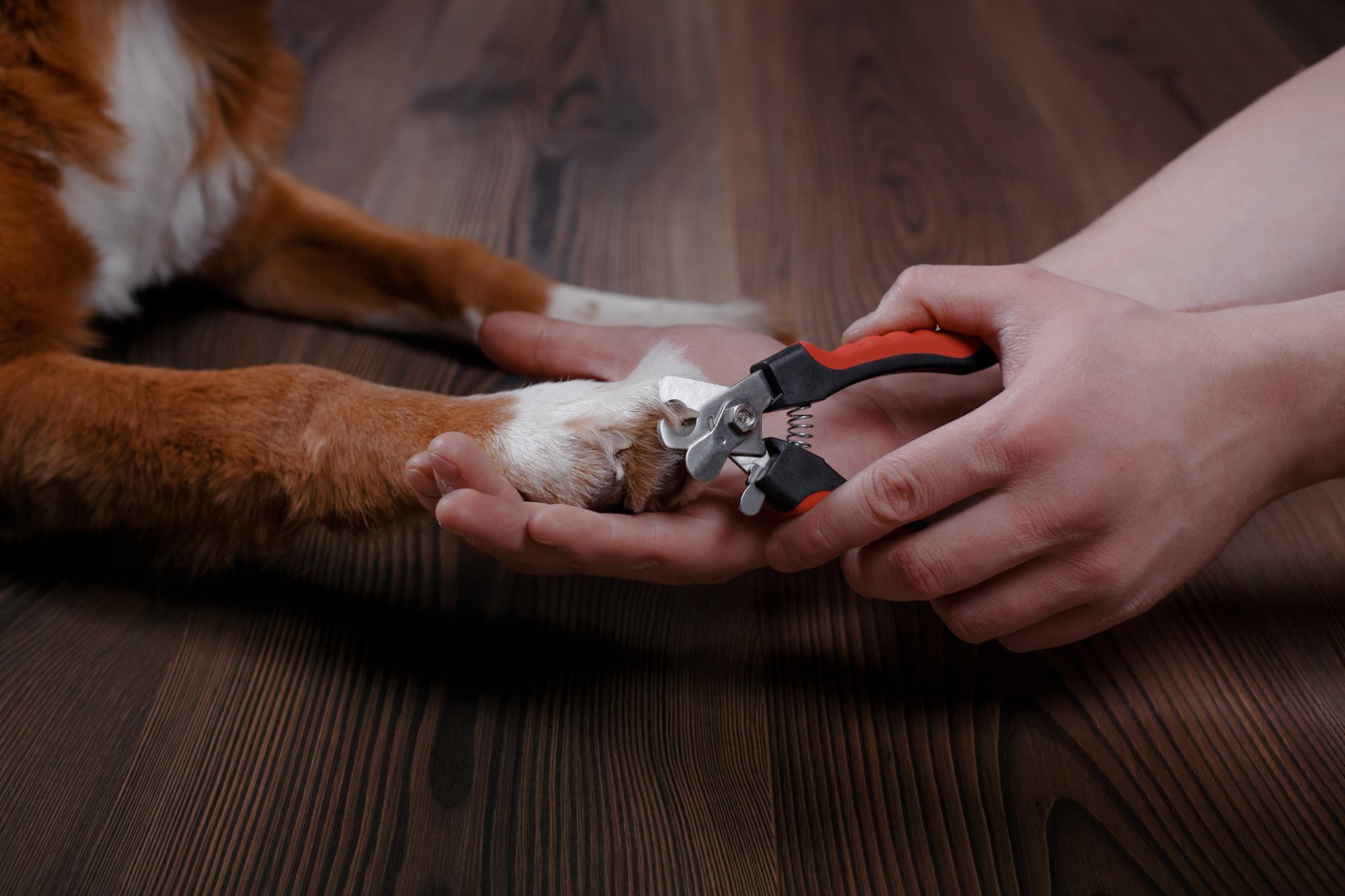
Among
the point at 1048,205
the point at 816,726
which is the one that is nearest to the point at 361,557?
the point at 816,726

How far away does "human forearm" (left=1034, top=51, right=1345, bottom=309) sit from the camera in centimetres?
102

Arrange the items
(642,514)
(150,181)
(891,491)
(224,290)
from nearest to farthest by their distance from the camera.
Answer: (891,491) < (642,514) < (150,181) < (224,290)

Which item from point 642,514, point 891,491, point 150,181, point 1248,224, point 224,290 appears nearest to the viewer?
point 891,491

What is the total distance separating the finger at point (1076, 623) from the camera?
0.80 metres

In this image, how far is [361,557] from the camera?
40.8 inches

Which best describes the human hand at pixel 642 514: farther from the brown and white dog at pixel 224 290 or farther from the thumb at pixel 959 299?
the thumb at pixel 959 299

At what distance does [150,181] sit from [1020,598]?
1.18 m

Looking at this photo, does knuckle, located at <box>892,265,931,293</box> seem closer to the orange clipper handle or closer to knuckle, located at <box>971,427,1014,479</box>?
the orange clipper handle

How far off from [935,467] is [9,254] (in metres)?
0.98

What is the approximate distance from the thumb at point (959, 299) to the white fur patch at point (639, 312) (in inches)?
17.1

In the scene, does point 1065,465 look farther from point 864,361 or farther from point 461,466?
point 461,466

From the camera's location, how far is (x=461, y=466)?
0.73 m

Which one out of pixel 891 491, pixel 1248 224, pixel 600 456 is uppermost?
pixel 1248 224

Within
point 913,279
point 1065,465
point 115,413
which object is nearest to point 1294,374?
point 1065,465
